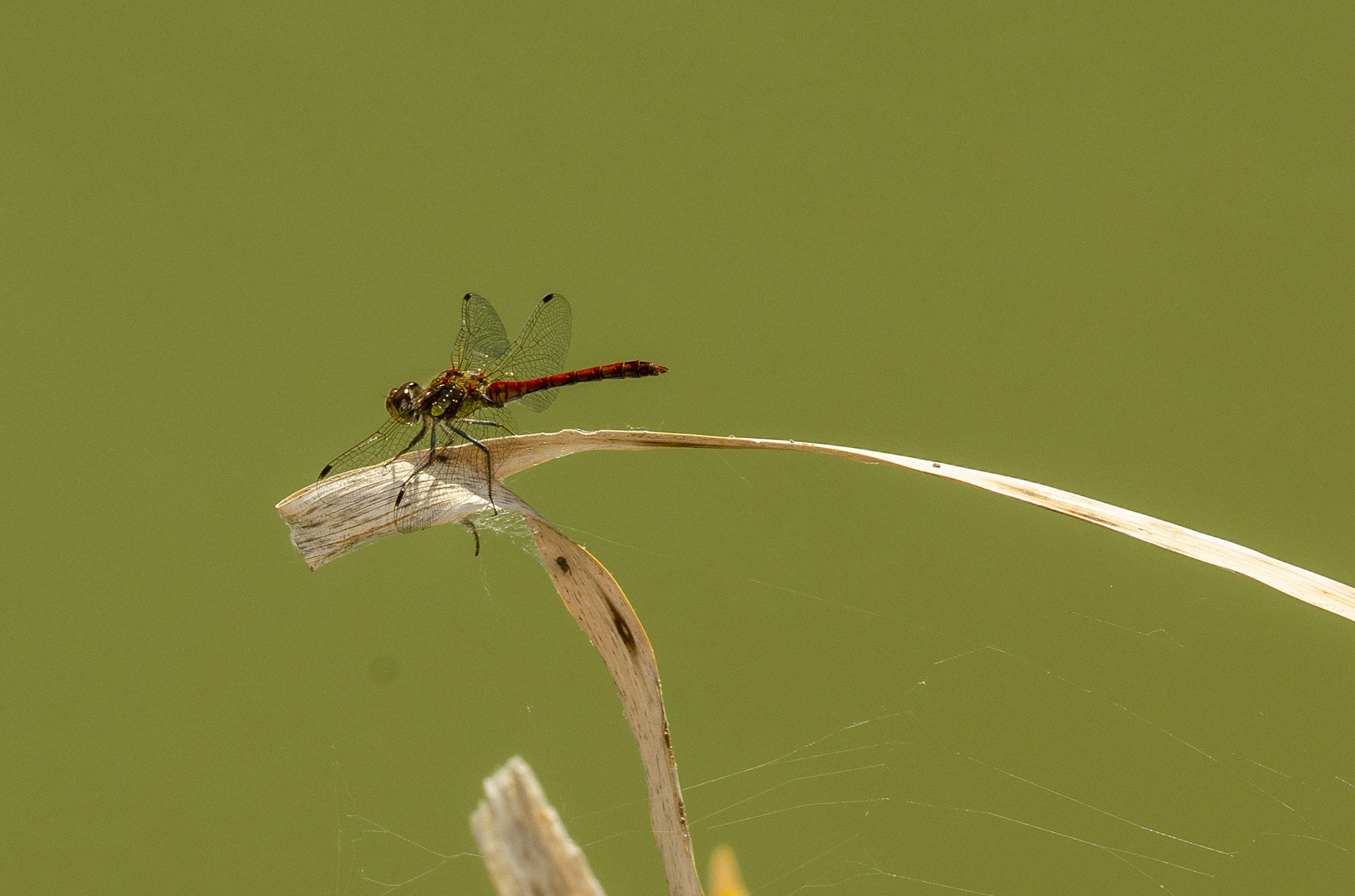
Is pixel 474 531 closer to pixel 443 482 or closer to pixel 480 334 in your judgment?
pixel 443 482

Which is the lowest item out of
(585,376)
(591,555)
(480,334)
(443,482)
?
(591,555)

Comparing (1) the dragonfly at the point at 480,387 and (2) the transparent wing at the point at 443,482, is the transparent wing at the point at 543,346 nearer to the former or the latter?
(1) the dragonfly at the point at 480,387

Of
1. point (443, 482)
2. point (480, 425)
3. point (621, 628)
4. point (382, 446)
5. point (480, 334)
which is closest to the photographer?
point (621, 628)

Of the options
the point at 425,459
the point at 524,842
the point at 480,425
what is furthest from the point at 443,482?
the point at 524,842

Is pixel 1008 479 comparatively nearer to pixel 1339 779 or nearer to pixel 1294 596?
pixel 1294 596

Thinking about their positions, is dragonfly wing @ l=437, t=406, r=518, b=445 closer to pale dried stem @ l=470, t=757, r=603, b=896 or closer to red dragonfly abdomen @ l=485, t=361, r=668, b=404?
red dragonfly abdomen @ l=485, t=361, r=668, b=404

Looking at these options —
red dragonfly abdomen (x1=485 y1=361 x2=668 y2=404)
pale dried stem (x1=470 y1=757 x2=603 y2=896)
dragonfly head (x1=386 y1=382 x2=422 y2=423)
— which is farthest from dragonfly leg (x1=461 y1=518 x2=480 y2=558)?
pale dried stem (x1=470 y1=757 x2=603 y2=896)
